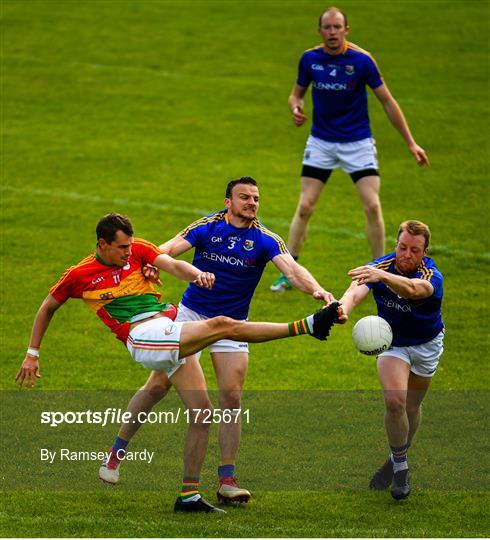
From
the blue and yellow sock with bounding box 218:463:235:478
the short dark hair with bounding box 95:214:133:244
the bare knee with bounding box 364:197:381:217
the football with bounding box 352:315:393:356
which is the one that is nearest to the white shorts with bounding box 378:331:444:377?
the football with bounding box 352:315:393:356

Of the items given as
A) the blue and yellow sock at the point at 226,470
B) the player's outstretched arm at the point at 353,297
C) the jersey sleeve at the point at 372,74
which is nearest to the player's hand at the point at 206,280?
the player's outstretched arm at the point at 353,297

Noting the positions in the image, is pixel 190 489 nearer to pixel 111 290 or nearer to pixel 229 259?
pixel 111 290

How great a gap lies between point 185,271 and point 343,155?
19.1 ft

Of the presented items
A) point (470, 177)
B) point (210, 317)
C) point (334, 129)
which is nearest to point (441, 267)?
point (334, 129)

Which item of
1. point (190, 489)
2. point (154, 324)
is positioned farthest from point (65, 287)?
point (190, 489)

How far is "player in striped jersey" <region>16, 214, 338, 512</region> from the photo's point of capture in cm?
888

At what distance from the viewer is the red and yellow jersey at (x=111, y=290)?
9.32m

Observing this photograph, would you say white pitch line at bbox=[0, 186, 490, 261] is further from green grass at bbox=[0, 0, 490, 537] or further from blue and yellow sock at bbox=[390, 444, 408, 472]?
blue and yellow sock at bbox=[390, 444, 408, 472]

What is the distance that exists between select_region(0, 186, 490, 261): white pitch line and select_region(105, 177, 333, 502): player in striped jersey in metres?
7.95

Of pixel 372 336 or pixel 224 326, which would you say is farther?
pixel 372 336

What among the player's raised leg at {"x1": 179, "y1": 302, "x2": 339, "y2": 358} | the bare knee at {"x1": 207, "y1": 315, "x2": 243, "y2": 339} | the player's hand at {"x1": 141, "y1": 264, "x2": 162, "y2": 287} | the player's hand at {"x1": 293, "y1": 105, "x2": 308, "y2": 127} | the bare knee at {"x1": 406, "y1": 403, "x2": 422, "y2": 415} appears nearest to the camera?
the player's raised leg at {"x1": 179, "y1": 302, "x2": 339, "y2": 358}

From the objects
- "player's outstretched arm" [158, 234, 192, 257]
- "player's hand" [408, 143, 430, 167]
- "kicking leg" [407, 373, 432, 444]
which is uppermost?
"player's hand" [408, 143, 430, 167]

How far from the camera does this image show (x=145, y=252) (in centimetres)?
949

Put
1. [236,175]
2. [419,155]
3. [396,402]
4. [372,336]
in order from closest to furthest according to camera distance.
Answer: [372,336], [396,402], [419,155], [236,175]
